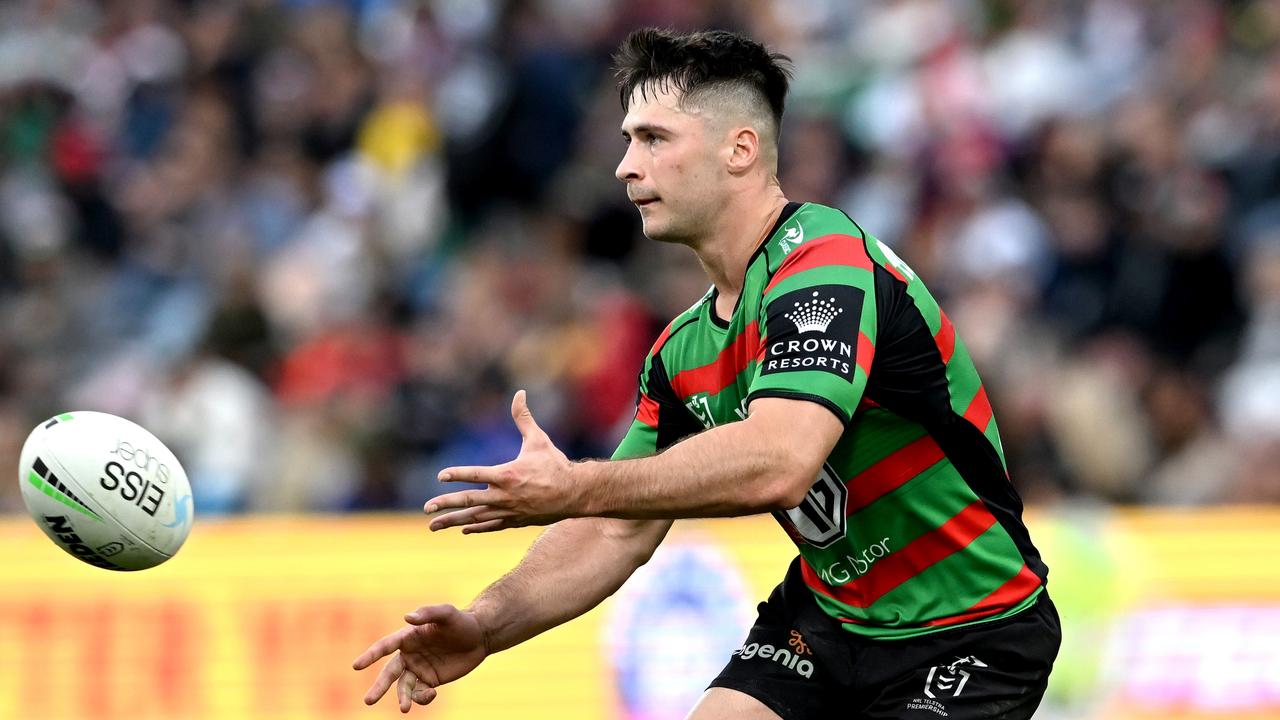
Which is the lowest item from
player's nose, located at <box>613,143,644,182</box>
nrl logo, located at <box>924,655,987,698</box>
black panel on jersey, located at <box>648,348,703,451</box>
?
nrl logo, located at <box>924,655,987,698</box>

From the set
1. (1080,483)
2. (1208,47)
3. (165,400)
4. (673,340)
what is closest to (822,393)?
(673,340)

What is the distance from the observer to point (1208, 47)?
1402cm

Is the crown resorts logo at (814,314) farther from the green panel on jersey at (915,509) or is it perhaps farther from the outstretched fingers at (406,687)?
the outstretched fingers at (406,687)

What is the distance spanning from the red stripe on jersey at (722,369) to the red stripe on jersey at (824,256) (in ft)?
0.70

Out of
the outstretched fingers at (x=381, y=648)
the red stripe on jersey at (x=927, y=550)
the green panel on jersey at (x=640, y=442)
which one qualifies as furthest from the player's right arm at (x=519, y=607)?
the red stripe on jersey at (x=927, y=550)

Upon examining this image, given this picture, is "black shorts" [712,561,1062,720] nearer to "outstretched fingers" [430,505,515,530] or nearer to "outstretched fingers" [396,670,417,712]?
"outstretched fingers" [396,670,417,712]

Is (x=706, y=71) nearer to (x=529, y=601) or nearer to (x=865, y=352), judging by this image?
(x=865, y=352)

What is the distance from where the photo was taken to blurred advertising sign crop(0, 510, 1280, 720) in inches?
413

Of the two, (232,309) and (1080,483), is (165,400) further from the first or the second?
(1080,483)

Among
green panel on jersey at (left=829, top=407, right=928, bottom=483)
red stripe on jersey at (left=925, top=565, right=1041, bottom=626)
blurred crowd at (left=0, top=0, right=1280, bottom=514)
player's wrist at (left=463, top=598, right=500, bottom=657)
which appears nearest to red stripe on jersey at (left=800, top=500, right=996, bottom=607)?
red stripe on jersey at (left=925, top=565, right=1041, bottom=626)

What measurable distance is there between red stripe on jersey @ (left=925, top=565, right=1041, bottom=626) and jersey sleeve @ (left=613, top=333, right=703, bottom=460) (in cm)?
108

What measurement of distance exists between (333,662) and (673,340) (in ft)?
16.2

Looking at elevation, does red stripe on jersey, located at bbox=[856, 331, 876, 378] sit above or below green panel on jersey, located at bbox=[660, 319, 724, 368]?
below

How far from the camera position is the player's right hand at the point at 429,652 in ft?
19.1
